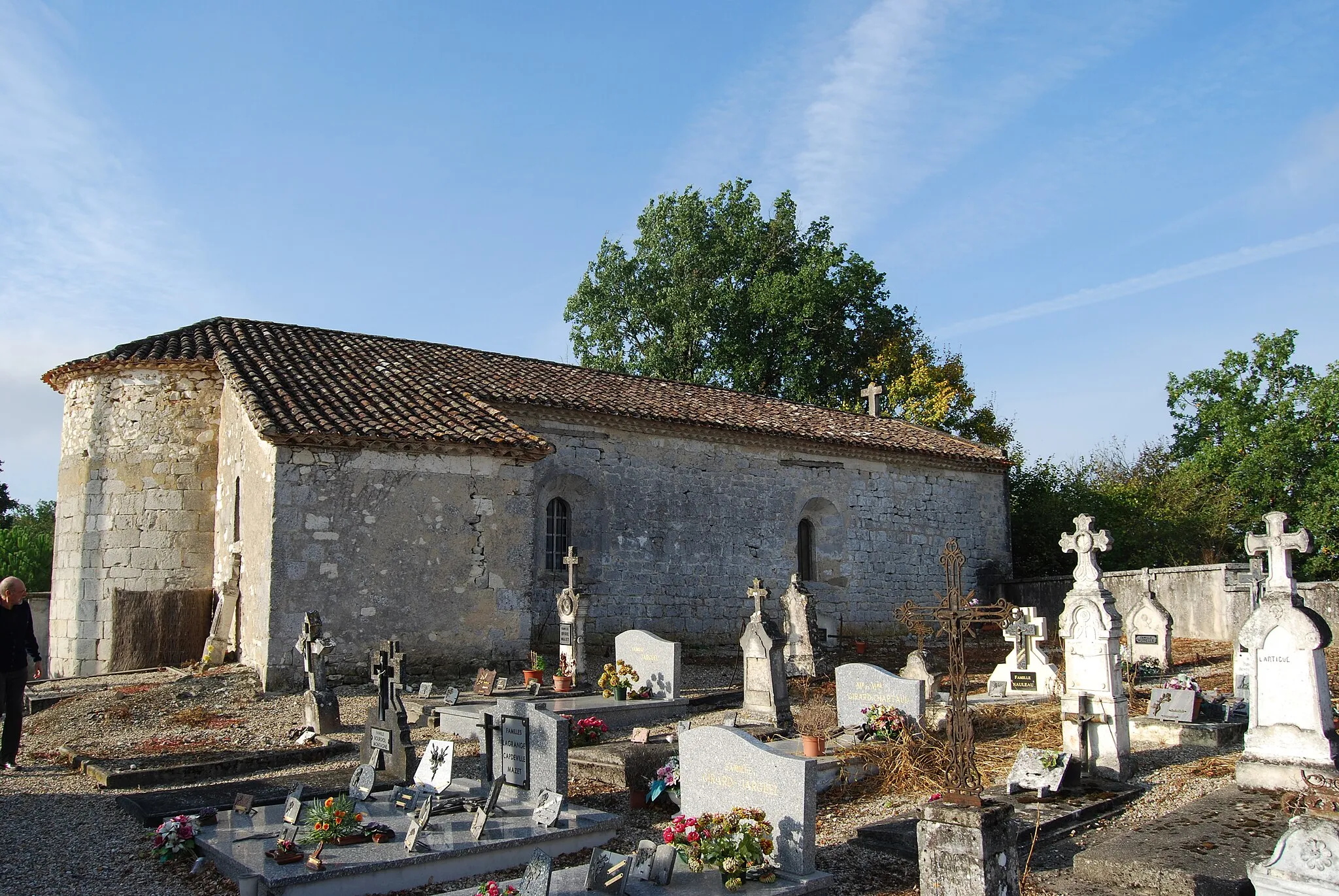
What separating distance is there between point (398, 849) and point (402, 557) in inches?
349

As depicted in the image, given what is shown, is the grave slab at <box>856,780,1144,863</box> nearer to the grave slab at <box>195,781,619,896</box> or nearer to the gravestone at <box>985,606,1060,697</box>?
the grave slab at <box>195,781,619,896</box>

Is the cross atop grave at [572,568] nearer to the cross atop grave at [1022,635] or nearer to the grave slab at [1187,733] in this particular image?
the cross atop grave at [1022,635]

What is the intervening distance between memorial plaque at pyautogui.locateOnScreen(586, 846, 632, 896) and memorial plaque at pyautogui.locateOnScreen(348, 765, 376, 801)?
3.05 metres

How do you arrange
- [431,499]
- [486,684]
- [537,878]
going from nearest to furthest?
[537,878] → [486,684] → [431,499]

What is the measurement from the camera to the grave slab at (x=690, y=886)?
587 cm

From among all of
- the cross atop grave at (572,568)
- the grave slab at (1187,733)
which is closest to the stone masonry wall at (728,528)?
the cross atop grave at (572,568)

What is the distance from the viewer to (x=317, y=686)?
38.7ft

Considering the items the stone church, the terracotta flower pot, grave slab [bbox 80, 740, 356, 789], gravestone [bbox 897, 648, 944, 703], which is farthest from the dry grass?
the stone church

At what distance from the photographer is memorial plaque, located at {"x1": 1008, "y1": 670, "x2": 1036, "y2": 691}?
1412 cm

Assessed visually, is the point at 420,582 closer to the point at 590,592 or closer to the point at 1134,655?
the point at 590,592

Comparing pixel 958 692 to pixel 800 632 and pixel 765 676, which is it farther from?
pixel 800 632

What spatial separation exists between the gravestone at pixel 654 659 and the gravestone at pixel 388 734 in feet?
15.4

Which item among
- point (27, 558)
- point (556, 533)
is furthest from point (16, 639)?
point (27, 558)

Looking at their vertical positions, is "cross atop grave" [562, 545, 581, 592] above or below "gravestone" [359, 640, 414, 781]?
above
